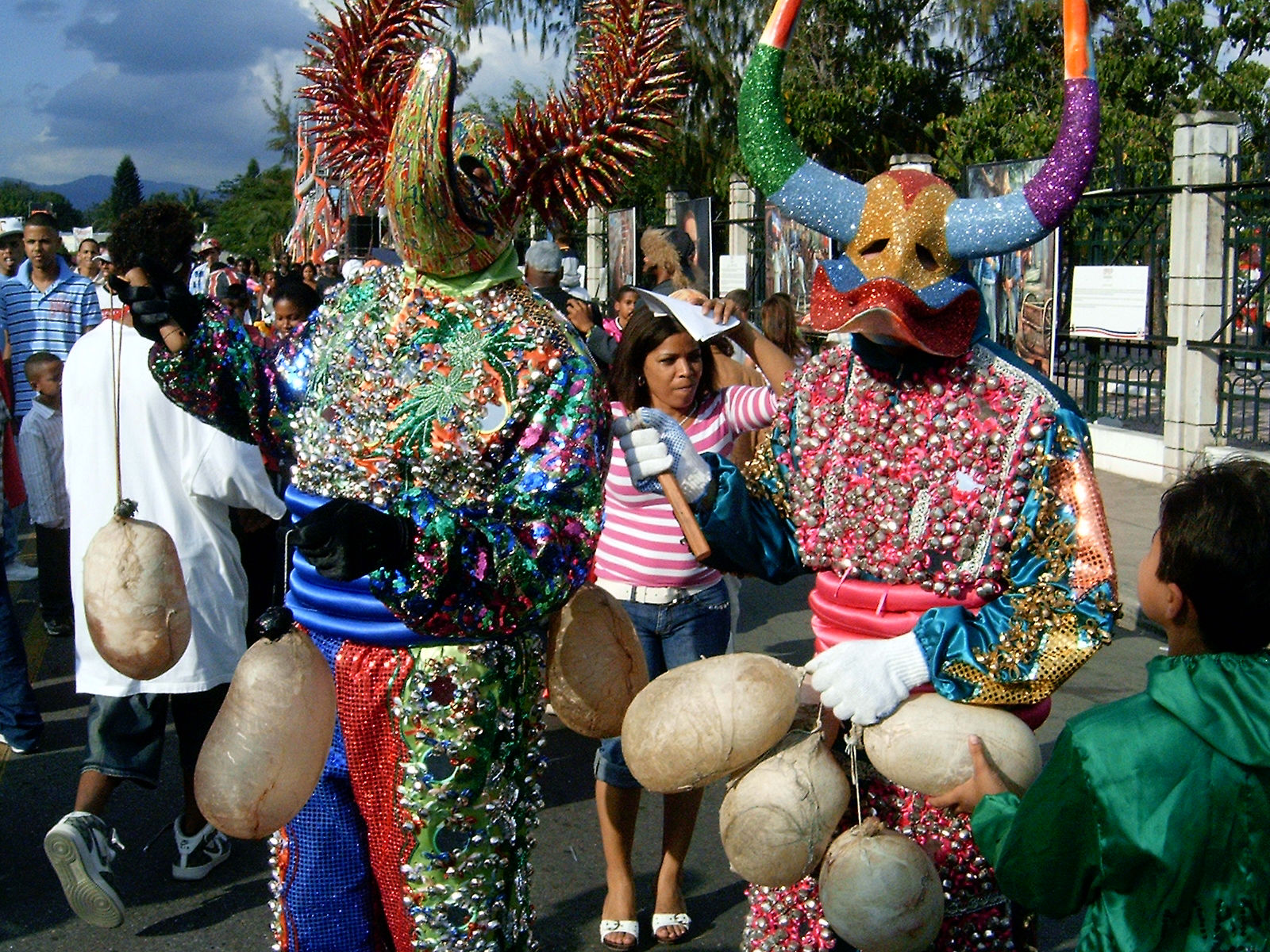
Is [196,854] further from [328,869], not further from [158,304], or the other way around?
[158,304]

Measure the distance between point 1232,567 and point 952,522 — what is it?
65 centimetres

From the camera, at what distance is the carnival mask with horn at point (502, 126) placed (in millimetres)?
2293

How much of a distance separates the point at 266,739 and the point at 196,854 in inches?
99.7

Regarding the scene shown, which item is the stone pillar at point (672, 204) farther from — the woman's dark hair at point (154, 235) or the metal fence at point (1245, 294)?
the woman's dark hair at point (154, 235)

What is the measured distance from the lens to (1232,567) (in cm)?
163

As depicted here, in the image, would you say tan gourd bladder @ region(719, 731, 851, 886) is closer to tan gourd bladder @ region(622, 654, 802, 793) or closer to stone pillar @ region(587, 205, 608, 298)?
tan gourd bladder @ region(622, 654, 802, 793)

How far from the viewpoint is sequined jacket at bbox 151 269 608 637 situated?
6.67 feet

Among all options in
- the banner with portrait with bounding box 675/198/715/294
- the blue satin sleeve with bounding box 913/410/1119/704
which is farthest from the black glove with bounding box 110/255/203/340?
the banner with portrait with bounding box 675/198/715/294

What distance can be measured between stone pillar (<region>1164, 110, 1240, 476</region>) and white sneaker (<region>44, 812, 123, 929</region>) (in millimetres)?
8589

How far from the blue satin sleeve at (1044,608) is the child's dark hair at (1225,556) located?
45 centimetres

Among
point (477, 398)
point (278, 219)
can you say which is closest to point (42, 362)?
point (477, 398)

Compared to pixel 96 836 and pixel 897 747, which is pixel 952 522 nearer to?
pixel 897 747

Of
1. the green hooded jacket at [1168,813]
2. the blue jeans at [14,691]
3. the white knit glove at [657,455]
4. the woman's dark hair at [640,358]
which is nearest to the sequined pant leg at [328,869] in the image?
the white knit glove at [657,455]

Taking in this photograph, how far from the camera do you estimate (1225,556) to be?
5.36ft
